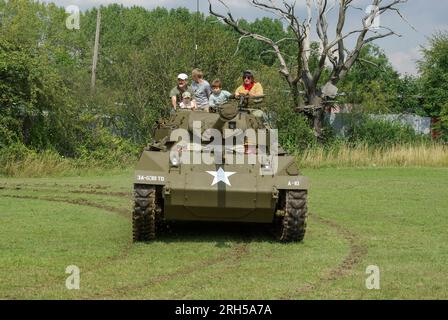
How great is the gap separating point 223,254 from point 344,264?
154cm

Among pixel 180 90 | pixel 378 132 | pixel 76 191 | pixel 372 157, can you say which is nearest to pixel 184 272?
pixel 180 90

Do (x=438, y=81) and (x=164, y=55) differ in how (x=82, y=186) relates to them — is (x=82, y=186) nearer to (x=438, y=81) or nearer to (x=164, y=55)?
(x=164, y=55)

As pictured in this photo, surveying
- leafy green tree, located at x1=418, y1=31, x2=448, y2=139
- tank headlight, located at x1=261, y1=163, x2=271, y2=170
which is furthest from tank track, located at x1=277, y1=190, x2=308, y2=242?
leafy green tree, located at x1=418, y1=31, x2=448, y2=139

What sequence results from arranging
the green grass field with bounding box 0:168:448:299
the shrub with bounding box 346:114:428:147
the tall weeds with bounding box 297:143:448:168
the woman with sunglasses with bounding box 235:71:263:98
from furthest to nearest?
the shrub with bounding box 346:114:428:147, the tall weeds with bounding box 297:143:448:168, the woman with sunglasses with bounding box 235:71:263:98, the green grass field with bounding box 0:168:448:299

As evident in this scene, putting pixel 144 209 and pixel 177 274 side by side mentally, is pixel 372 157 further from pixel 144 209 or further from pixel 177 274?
pixel 177 274

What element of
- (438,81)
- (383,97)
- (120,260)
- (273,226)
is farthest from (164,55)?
(120,260)

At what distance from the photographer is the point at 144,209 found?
10656mm

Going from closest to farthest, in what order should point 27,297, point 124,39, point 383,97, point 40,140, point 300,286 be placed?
point 27,297 → point 300,286 → point 40,140 → point 383,97 → point 124,39

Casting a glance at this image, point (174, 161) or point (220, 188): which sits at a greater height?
point (174, 161)

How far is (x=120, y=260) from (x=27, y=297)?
211cm

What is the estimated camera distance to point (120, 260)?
9.49 metres

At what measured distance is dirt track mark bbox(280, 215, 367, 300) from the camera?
795 cm

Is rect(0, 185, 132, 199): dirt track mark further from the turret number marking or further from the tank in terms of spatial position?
the turret number marking

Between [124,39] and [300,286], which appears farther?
[124,39]
